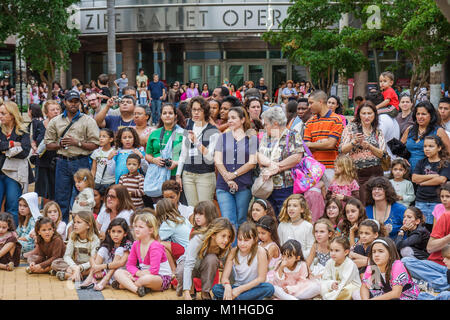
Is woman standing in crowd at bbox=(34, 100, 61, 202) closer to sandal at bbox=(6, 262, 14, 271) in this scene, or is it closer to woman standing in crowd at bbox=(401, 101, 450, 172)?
sandal at bbox=(6, 262, 14, 271)

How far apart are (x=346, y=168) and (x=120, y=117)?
3.58 meters

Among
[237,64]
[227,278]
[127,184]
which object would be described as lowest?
[227,278]

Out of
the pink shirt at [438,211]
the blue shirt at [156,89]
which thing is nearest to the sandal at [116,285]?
the pink shirt at [438,211]

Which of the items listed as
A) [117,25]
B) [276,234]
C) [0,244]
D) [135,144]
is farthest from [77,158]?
[117,25]

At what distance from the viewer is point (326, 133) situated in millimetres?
8422

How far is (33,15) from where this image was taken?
22.3 meters

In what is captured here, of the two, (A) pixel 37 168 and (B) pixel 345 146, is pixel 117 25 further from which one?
(B) pixel 345 146

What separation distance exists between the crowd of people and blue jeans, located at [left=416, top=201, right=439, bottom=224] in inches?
0.7

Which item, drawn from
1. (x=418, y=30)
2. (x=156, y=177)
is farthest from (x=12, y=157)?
(x=418, y=30)

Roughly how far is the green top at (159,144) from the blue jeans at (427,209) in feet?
9.74

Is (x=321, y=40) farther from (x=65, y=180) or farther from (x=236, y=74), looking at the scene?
(x=236, y=74)

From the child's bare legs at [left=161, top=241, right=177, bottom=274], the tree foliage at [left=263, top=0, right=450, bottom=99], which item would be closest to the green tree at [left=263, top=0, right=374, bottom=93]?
the tree foliage at [left=263, top=0, right=450, bottom=99]

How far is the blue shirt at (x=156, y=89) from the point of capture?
24.6 m

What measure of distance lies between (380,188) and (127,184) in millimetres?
3094
